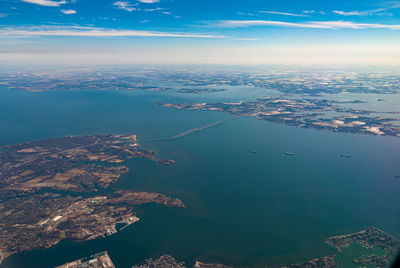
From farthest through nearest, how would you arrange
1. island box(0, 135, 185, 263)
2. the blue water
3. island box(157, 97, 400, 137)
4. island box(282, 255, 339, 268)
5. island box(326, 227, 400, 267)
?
1. island box(157, 97, 400, 137)
2. island box(0, 135, 185, 263)
3. the blue water
4. island box(326, 227, 400, 267)
5. island box(282, 255, 339, 268)

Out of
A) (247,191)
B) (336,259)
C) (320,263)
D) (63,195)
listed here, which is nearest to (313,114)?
(247,191)

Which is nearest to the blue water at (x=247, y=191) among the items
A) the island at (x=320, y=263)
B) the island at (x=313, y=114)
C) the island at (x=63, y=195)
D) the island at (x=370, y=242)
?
the island at (x=320, y=263)

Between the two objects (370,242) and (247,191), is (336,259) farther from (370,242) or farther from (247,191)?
(247,191)

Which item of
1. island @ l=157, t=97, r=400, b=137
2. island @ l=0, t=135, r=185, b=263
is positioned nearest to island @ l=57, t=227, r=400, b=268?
island @ l=0, t=135, r=185, b=263

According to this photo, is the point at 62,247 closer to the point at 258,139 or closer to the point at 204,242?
the point at 204,242

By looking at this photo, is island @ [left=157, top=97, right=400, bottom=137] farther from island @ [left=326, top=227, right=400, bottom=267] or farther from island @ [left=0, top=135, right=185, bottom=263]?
island @ [left=0, top=135, right=185, bottom=263]

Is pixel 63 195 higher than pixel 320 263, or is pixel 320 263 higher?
pixel 63 195
